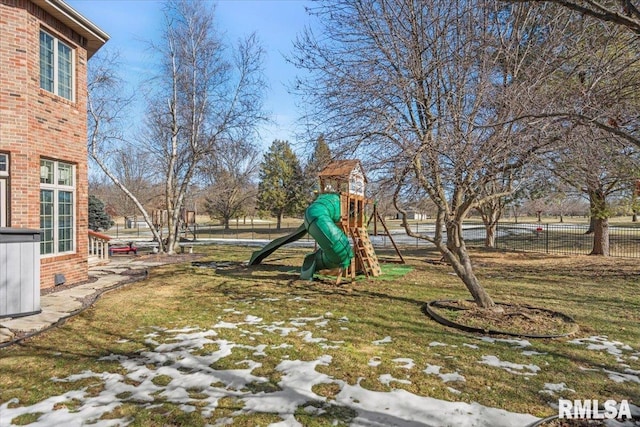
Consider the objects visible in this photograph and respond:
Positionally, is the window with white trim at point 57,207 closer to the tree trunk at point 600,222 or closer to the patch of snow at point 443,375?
the patch of snow at point 443,375

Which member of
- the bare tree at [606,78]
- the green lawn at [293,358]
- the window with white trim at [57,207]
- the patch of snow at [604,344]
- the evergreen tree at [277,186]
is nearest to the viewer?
the green lawn at [293,358]

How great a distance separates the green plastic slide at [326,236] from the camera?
9.90 meters

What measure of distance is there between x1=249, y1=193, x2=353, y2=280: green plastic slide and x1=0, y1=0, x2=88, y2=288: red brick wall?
230 inches

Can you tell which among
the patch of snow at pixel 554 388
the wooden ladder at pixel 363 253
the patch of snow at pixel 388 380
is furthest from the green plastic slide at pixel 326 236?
the patch of snow at pixel 554 388

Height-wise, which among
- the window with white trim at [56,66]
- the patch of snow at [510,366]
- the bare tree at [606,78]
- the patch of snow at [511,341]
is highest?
the window with white trim at [56,66]

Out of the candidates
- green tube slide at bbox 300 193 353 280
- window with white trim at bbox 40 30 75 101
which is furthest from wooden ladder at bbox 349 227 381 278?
window with white trim at bbox 40 30 75 101

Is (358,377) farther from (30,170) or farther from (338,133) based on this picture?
(30,170)

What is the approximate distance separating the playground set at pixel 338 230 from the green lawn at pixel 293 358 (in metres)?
1.86

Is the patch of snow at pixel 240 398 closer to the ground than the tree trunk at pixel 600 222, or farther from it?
closer to the ground

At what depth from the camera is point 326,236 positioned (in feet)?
32.3

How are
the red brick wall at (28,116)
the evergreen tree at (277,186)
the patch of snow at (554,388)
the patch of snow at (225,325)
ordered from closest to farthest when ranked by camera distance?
the patch of snow at (554,388)
the patch of snow at (225,325)
the red brick wall at (28,116)
the evergreen tree at (277,186)

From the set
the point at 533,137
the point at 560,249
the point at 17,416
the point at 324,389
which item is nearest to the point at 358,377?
the point at 324,389

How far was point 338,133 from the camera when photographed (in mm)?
6457

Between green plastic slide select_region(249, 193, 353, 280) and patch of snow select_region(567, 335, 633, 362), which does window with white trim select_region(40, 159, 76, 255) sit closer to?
green plastic slide select_region(249, 193, 353, 280)
